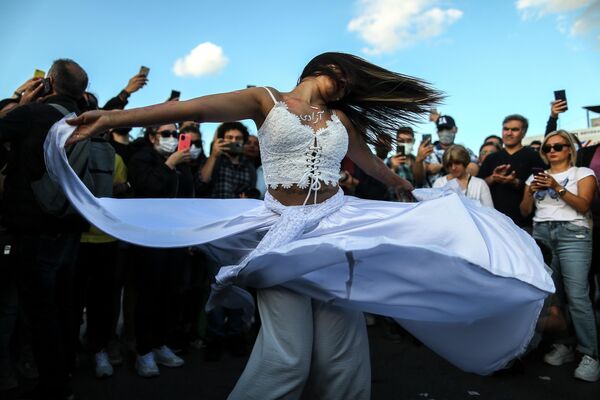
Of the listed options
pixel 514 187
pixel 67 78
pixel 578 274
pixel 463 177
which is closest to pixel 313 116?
pixel 67 78

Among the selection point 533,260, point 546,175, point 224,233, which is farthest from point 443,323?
point 546,175

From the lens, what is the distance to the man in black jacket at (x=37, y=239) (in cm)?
332

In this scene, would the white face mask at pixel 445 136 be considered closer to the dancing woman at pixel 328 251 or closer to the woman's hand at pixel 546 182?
the woman's hand at pixel 546 182

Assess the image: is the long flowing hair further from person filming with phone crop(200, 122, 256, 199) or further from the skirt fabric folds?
person filming with phone crop(200, 122, 256, 199)

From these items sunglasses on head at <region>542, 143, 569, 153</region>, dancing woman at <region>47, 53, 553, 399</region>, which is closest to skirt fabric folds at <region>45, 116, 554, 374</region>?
dancing woman at <region>47, 53, 553, 399</region>

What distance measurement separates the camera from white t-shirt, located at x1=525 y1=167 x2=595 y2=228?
455 cm

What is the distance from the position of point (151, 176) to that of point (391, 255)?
307 centimetres

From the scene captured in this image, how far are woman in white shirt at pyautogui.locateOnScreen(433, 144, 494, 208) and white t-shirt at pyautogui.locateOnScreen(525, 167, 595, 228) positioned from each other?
0.49m

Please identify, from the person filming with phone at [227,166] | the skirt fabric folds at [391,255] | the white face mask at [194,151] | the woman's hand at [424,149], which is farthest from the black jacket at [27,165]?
the woman's hand at [424,149]

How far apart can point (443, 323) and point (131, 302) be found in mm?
3381

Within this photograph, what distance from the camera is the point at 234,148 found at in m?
5.53

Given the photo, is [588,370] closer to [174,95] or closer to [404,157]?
[404,157]

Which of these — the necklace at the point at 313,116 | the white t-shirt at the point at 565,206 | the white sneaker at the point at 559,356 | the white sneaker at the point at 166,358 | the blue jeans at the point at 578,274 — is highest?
the necklace at the point at 313,116

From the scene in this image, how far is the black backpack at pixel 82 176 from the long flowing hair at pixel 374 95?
1.55 meters
